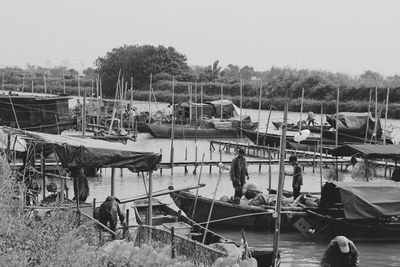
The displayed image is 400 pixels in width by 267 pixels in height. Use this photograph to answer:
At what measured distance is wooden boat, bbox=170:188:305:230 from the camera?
17141 millimetres

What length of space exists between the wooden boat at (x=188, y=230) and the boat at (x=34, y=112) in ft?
62.9

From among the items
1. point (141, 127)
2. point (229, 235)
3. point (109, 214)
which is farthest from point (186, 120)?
point (109, 214)

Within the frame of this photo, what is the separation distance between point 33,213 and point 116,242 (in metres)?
1.70

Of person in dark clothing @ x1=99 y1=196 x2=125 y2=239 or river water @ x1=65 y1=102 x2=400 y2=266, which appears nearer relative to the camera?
person in dark clothing @ x1=99 y1=196 x2=125 y2=239

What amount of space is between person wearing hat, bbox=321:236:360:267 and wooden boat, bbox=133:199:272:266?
1.59m

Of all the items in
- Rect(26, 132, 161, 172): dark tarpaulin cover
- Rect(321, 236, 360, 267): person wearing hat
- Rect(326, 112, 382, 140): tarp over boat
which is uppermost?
Rect(26, 132, 161, 172): dark tarpaulin cover

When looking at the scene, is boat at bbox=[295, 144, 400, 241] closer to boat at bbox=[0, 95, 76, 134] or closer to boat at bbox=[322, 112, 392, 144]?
boat at bbox=[322, 112, 392, 144]

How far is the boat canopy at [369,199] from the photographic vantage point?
16.0 meters

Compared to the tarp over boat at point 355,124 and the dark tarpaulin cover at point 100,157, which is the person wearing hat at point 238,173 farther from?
the tarp over boat at point 355,124

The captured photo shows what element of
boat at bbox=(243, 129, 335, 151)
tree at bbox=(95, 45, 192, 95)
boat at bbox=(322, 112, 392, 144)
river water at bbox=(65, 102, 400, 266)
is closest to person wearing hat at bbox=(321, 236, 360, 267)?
river water at bbox=(65, 102, 400, 266)

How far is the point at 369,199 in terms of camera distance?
1606cm

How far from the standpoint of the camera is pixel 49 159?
26.5m

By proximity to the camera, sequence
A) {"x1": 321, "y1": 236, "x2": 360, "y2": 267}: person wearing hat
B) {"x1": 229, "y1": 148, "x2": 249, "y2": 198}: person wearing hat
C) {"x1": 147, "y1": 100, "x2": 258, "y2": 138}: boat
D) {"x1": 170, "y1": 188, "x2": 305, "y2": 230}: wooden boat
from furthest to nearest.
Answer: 1. {"x1": 147, "y1": 100, "x2": 258, "y2": 138}: boat
2. {"x1": 229, "y1": 148, "x2": 249, "y2": 198}: person wearing hat
3. {"x1": 170, "y1": 188, "x2": 305, "y2": 230}: wooden boat
4. {"x1": 321, "y1": 236, "x2": 360, "y2": 267}: person wearing hat

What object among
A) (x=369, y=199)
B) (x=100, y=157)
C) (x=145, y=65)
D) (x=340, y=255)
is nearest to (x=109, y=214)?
(x=100, y=157)
